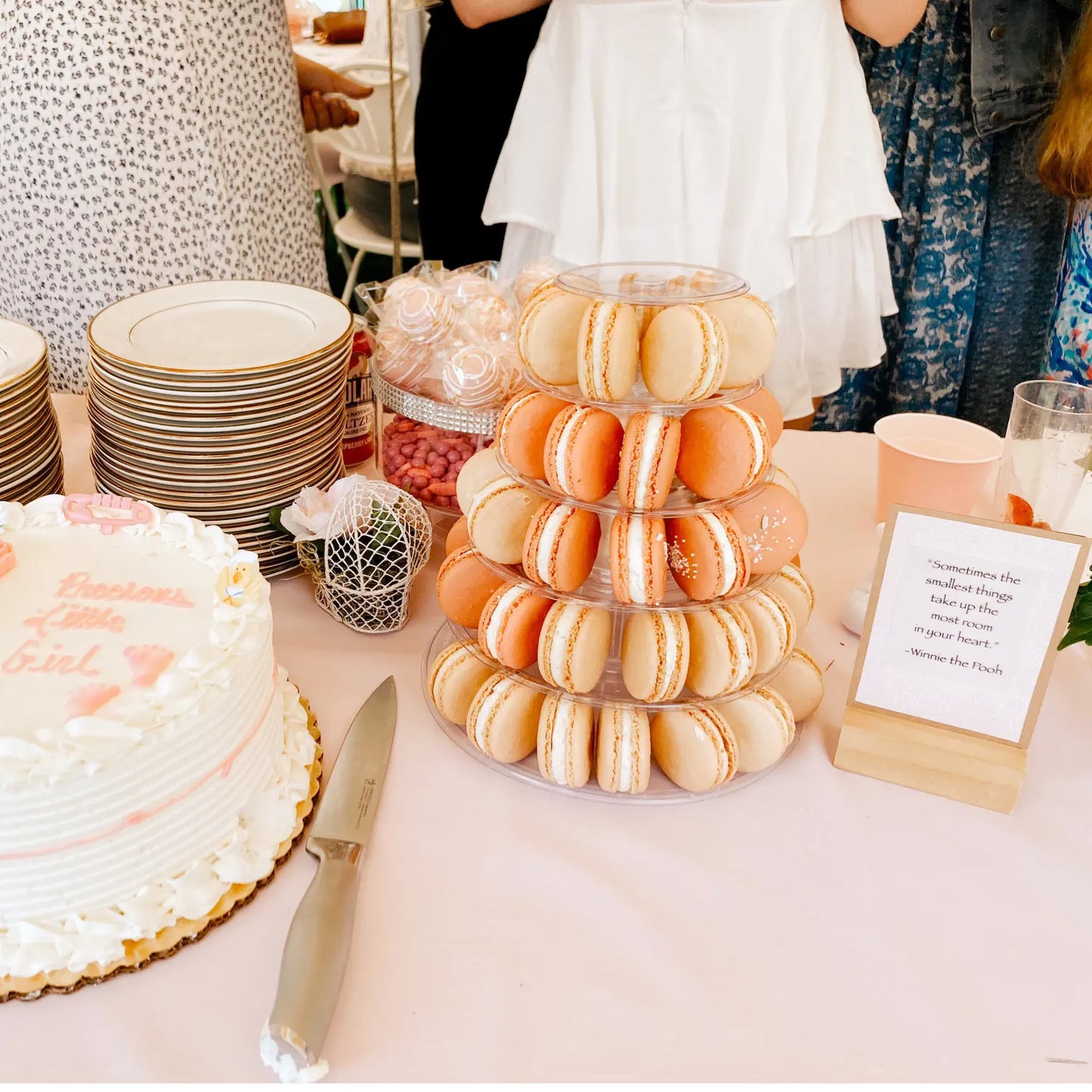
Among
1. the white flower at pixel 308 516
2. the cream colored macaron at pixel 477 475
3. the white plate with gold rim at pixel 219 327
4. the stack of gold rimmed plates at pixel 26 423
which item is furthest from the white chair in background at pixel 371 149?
the cream colored macaron at pixel 477 475

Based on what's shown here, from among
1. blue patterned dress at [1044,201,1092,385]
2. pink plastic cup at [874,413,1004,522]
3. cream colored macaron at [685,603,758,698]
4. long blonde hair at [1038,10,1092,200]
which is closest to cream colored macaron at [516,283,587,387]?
cream colored macaron at [685,603,758,698]

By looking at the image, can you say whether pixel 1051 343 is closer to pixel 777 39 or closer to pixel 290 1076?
pixel 777 39

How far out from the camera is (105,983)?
0.62 meters

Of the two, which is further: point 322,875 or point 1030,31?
point 1030,31

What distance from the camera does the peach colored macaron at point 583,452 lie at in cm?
71

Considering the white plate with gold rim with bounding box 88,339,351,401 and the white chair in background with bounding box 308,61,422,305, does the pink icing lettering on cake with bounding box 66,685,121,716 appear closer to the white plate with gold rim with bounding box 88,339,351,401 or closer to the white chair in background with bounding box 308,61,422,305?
the white plate with gold rim with bounding box 88,339,351,401

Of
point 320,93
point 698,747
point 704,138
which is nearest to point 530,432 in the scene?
point 698,747

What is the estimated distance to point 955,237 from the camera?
2.08m

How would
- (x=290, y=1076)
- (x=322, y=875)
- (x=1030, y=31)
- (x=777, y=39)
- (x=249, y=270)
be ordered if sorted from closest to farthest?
(x=290, y=1076), (x=322, y=875), (x=777, y=39), (x=249, y=270), (x=1030, y=31)

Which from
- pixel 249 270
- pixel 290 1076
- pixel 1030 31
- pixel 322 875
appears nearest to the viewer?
pixel 290 1076

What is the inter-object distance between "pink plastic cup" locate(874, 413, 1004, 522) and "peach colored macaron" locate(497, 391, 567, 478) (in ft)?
1.36

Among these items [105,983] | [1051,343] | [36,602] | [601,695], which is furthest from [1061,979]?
[1051,343]

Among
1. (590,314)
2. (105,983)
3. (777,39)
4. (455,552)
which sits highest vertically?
(777,39)

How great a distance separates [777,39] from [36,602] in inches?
54.1
